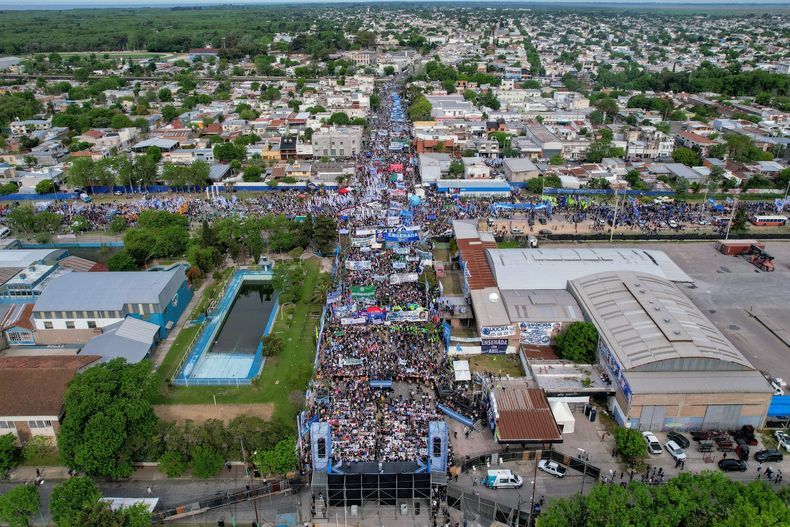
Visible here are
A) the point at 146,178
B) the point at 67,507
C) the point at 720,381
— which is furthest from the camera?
the point at 146,178

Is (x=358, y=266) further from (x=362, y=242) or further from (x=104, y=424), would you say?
(x=104, y=424)

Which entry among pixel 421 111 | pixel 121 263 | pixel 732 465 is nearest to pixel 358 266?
pixel 121 263

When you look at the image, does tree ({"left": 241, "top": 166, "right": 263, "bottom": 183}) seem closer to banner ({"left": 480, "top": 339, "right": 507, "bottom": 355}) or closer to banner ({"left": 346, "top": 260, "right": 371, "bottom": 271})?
banner ({"left": 346, "top": 260, "right": 371, "bottom": 271})

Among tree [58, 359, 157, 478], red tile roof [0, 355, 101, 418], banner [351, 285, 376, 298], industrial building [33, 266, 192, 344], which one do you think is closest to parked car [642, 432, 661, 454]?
banner [351, 285, 376, 298]

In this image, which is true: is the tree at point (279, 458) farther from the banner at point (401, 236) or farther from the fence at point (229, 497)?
the banner at point (401, 236)

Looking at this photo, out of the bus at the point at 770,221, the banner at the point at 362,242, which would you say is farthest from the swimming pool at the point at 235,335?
the bus at the point at 770,221

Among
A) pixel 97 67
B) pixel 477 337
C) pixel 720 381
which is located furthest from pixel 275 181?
pixel 97 67

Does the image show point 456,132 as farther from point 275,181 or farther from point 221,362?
point 221,362

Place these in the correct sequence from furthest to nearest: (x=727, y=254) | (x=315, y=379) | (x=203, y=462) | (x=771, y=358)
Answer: (x=727, y=254) < (x=771, y=358) < (x=315, y=379) < (x=203, y=462)
